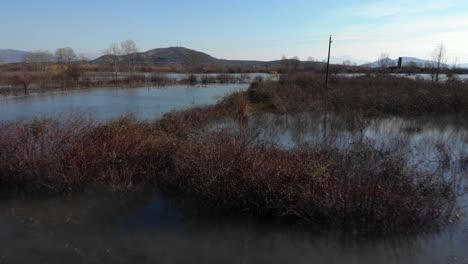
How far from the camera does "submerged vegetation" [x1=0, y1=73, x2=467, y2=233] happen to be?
6.51 m

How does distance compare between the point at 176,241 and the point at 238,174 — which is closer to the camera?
the point at 176,241

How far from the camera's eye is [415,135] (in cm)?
1469

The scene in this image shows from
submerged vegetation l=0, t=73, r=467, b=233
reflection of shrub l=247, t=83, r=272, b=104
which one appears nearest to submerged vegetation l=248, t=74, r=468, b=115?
reflection of shrub l=247, t=83, r=272, b=104

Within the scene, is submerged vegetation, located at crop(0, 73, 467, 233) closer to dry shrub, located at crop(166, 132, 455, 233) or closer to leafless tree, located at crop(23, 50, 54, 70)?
dry shrub, located at crop(166, 132, 455, 233)

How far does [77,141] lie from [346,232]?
258 inches

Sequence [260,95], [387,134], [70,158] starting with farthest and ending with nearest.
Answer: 1. [260,95]
2. [387,134]
3. [70,158]

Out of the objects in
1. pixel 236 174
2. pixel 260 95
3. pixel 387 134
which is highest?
pixel 260 95

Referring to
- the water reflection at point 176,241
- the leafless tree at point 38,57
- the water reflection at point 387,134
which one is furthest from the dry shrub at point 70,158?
the leafless tree at point 38,57

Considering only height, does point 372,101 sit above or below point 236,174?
above

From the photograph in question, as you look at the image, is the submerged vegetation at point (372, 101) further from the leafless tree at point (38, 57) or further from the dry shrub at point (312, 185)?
the leafless tree at point (38, 57)

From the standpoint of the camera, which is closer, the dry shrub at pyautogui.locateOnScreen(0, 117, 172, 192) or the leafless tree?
the dry shrub at pyautogui.locateOnScreen(0, 117, 172, 192)

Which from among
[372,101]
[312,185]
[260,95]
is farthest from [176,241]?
[260,95]

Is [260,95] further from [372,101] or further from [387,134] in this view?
[387,134]

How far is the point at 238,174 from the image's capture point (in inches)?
290
